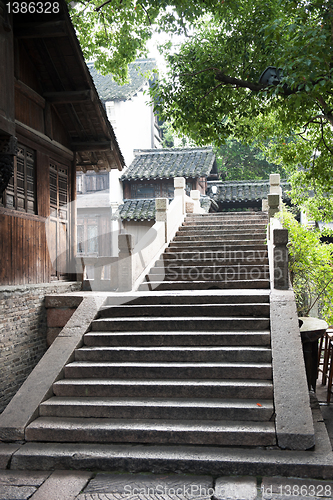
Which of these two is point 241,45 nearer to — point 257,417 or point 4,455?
point 257,417

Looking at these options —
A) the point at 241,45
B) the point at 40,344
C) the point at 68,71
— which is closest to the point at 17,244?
the point at 40,344

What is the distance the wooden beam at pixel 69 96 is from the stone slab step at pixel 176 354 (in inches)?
184

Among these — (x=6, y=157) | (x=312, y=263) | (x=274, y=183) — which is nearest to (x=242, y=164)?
(x=274, y=183)

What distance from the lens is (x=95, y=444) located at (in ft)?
15.8

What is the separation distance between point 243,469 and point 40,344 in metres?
4.40

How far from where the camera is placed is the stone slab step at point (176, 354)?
573 centimetres

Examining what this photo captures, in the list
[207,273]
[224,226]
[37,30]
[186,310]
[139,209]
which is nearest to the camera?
[186,310]

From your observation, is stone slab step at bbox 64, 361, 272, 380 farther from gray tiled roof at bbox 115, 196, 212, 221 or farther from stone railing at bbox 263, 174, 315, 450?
gray tiled roof at bbox 115, 196, 212, 221

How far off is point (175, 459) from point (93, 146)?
699 cm

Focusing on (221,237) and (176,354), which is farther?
(221,237)

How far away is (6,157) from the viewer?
589 centimetres

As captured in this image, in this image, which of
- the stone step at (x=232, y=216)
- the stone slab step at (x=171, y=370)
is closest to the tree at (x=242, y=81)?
the stone step at (x=232, y=216)

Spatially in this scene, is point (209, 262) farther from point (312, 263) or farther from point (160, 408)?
point (160, 408)

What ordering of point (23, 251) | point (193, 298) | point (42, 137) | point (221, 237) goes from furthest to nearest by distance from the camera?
point (221, 237)
point (42, 137)
point (23, 251)
point (193, 298)
